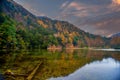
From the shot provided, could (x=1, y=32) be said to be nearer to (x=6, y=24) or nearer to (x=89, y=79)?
(x=6, y=24)

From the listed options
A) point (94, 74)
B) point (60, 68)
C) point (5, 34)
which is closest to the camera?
point (94, 74)

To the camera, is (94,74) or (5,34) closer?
(94,74)

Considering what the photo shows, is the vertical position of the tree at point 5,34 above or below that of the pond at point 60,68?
above

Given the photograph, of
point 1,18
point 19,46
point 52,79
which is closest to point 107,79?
point 52,79

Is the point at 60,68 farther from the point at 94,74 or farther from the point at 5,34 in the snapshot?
the point at 5,34

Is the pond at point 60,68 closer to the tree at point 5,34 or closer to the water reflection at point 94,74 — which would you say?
the water reflection at point 94,74

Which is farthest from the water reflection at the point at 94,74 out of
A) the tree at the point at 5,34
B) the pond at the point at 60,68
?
the tree at the point at 5,34

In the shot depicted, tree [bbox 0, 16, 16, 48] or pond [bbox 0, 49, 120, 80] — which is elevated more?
tree [bbox 0, 16, 16, 48]

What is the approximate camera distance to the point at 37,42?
18650cm

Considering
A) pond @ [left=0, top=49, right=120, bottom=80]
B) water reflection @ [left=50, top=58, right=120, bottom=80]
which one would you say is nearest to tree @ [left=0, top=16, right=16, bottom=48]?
pond @ [left=0, top=49, right=120, bottom=80]

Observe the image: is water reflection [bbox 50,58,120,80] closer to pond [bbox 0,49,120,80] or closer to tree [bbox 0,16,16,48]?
pond [bbox 0,49,120,80]

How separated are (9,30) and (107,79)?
83.6 metres

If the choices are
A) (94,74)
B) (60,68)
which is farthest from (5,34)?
(94,74)

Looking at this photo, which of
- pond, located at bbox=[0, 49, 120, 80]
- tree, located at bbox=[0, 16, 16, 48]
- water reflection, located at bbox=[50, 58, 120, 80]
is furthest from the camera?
tree, located at bbox=[0, 16, 16, 48]
